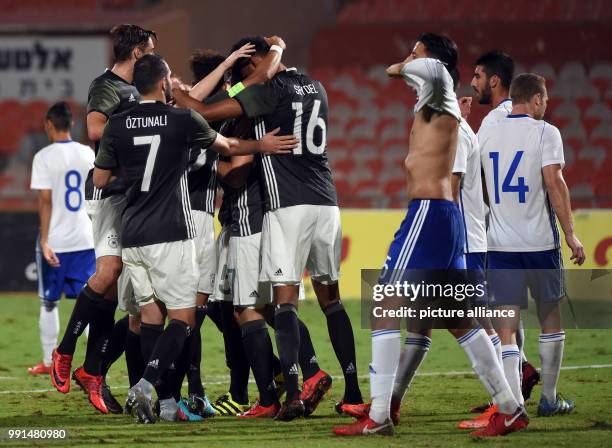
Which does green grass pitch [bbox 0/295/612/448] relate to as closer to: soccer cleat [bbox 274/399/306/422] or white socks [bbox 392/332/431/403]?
soccer cleat [bbox 274/399/306/422]

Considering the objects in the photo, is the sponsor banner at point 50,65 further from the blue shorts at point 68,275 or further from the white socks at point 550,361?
the white socks at point 550,361

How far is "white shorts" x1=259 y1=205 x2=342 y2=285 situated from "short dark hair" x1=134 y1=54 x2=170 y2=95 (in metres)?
1.02

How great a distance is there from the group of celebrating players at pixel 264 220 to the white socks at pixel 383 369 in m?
0.02

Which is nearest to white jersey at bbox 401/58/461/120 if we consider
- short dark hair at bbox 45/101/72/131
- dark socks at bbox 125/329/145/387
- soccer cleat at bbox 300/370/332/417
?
soccer cleat at bbox 300/370/332/417

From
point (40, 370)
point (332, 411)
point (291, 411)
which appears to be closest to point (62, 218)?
point (40, 370)

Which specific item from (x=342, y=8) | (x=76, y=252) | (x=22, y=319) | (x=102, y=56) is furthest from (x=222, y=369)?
(x=342, y=8)

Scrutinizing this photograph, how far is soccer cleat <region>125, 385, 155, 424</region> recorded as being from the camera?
6.13m

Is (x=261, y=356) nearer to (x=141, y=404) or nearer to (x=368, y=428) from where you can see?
(x=141, y=404)

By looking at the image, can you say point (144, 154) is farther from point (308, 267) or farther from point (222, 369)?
point (222, 369)

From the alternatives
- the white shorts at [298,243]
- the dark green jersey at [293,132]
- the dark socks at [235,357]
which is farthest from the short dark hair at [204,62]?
the dark socks at [235,357]

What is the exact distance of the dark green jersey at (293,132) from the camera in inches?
258

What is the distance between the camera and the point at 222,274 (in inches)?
275

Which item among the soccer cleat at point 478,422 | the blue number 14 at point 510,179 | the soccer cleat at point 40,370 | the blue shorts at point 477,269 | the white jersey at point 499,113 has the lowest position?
the soccer cleat at point 40,370

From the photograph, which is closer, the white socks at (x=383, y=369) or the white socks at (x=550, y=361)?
the white socks at (x=383, y=369)
